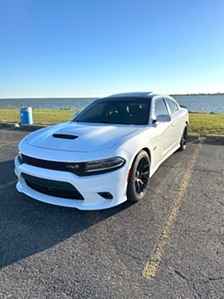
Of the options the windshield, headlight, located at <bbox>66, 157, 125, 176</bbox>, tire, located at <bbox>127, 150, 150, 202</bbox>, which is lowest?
tire, located at <bbox>127, 150, 150, 202</bbox>

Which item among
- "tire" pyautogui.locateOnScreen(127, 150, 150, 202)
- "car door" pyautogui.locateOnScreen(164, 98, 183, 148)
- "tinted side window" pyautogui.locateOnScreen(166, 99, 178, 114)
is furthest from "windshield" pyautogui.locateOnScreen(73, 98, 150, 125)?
"tinted side window" pyautogui.locateOnScreen(166, 99, 178, 114)

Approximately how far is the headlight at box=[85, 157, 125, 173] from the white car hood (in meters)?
0.17

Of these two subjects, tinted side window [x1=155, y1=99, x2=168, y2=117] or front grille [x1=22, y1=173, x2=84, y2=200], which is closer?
front grille [x1=22, y1=173, x2=84, y2=200]

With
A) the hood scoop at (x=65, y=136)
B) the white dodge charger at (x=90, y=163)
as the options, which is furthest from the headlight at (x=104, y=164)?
the hood scoop at (x=65, y=136)

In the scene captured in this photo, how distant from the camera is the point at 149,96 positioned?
4441 millimetres

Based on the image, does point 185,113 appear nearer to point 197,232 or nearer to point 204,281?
point 197,232

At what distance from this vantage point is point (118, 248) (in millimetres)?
2328

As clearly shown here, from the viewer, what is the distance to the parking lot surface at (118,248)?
1860 mm

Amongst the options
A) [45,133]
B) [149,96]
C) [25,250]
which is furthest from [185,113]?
[25,250]

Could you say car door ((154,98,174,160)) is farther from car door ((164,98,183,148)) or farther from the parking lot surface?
the parking lot surface

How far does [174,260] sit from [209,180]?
91.3 inches

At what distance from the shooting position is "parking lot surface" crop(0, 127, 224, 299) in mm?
1860

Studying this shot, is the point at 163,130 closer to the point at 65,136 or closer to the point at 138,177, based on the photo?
the point at 138,177

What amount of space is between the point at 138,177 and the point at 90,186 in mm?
860
